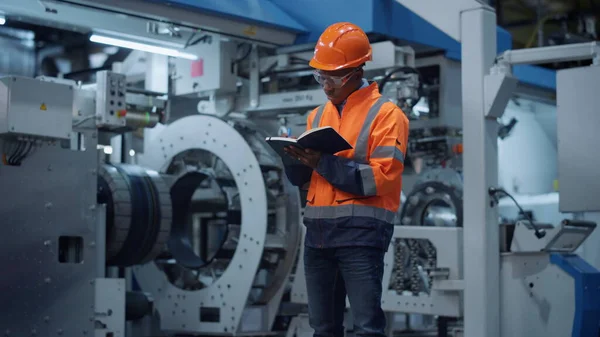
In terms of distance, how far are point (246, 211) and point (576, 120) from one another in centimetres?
232

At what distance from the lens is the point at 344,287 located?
4.07m

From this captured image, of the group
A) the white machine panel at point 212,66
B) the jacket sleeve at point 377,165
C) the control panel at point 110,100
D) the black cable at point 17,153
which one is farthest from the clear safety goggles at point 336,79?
the white machine panel at point 212,66

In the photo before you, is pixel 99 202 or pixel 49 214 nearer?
pixel 49 214

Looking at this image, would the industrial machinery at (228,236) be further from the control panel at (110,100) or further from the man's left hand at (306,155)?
the man's left hand at (306,155)

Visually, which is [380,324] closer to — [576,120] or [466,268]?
[466,268]

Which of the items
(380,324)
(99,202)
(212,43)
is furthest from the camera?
(212,43)

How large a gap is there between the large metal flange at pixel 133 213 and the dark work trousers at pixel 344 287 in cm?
242

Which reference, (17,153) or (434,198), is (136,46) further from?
(434,198)

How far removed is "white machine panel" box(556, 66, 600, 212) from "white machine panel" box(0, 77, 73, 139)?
2871 mm

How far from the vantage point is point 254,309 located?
660 cm

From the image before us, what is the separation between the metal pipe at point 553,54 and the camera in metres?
5.32

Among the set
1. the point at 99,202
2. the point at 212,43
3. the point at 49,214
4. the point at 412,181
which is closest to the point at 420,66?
the point at 412,181

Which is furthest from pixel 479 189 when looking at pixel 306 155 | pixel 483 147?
pixel 306 155

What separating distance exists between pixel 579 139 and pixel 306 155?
224 centimetres
